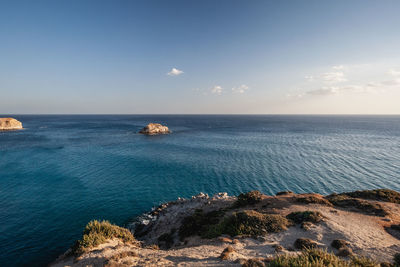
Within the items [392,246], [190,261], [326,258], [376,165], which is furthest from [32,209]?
[376,165]

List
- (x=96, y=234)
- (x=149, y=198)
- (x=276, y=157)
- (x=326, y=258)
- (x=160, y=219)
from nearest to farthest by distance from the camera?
(x=326, y=258) < (x=96, y=234) < (x=160, y=219) < (x=149, y=198) < (x=276, y=157)

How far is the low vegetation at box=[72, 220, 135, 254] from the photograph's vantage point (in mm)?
11760

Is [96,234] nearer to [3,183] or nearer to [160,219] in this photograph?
[160,219]

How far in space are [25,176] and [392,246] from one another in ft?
165

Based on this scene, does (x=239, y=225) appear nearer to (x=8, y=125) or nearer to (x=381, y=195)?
(x=381, y=195)

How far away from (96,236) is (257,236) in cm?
1249

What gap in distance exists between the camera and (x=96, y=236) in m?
12.5

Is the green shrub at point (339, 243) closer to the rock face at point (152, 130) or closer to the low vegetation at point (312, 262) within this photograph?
the low vegetation at point (312, 262)

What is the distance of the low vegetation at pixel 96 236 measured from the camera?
11760 mm

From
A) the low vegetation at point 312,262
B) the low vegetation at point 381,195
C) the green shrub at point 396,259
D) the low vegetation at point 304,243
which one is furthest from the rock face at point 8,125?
the low vegetation at point 381,195

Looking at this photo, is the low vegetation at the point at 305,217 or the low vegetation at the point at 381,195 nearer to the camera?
the low vegetation at the point at 305,217

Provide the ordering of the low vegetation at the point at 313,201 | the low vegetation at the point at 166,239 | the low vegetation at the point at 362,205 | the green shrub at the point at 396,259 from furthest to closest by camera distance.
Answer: the low vegetation at the point at 313,201 < the low vegetation at the point at 362,205 < the low vegetation at the point at 166,239 < the green shrub at the point at 396,259

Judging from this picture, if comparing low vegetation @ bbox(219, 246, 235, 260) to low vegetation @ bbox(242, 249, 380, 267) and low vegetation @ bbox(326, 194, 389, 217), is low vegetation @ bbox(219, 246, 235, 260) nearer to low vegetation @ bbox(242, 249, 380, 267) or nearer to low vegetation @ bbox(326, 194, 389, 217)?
low vegetation @ bbox(242, 249, 380, 267)

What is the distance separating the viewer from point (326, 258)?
311 inches
